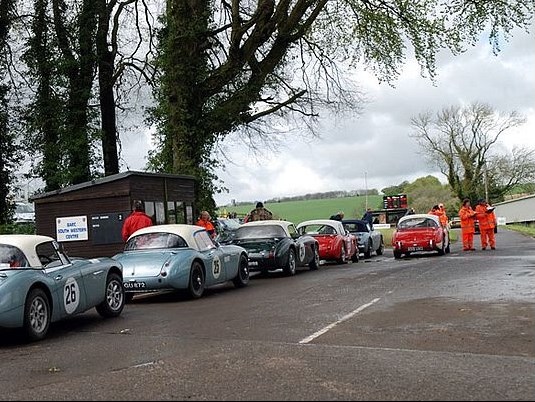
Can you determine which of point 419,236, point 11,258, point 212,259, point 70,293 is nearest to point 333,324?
point 70,293

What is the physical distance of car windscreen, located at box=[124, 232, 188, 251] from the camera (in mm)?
14133

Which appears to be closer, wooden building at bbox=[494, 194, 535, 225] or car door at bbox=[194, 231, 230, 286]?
car door at bbox=[194, 231, 230, 286]

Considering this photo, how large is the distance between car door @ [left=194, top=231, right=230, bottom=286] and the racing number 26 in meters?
4.09

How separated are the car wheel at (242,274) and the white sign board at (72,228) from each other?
5.22m

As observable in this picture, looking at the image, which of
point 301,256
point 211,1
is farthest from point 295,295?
point 211,1

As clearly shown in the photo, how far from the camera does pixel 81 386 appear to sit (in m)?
6.41

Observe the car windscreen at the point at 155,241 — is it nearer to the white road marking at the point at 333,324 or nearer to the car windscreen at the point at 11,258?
the white road marking at the point at 333,324

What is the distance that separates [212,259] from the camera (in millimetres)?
14641

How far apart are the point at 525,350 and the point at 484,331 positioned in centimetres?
113

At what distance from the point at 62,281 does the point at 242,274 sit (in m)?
6.47

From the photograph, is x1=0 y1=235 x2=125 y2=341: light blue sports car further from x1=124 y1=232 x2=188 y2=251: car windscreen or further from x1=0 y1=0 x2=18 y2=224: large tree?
x1=0 y1=0 x2=18 y2=224: large tree

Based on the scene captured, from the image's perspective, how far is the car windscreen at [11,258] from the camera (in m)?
9.57

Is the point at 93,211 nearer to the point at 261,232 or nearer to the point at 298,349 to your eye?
the point at 261,232

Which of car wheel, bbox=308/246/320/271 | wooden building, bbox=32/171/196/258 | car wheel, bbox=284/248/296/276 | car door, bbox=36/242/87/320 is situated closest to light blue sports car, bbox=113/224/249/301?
car door, bbox=36/242/87/320
